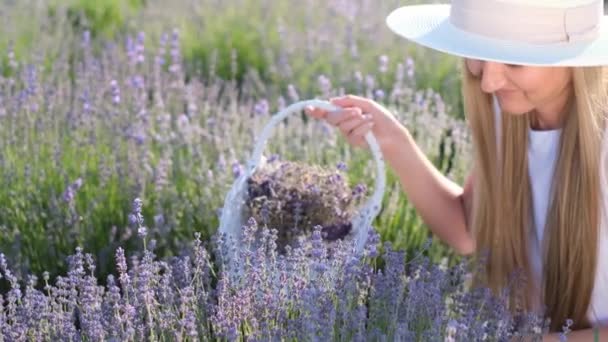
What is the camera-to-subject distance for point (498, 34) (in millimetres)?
2791

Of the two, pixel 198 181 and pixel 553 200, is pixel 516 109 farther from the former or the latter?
pixel 198 181

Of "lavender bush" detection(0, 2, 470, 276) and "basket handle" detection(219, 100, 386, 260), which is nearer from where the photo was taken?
"basket handle" detection(219, 100, 386, 260)

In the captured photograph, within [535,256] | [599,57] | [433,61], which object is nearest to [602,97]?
[599,57]

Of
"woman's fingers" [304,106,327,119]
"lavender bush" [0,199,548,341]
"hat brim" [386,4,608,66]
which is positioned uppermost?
"hat brim" [386,4,608,66]

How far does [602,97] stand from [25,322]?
58.1 inches

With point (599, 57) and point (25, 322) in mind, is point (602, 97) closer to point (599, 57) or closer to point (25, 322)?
point (599, 57)

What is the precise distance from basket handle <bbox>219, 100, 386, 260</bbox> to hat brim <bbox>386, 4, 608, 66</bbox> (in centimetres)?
31

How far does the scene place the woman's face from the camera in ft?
9.24

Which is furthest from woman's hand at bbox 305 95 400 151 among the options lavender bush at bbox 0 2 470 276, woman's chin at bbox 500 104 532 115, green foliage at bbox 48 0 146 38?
green foliage at bbox 48 0 146 38

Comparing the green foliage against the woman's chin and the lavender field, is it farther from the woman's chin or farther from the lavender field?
the woman's chin

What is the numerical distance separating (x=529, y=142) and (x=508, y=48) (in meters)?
0.49

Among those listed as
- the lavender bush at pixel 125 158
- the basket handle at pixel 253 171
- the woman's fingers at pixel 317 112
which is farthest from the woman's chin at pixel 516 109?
the lavender bush at pixel 125 158

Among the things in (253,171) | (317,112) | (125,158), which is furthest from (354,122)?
(125,158)

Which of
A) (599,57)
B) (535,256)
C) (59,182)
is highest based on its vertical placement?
(599,57)
